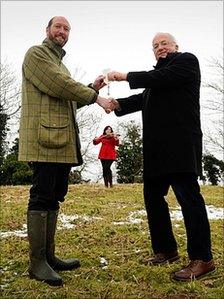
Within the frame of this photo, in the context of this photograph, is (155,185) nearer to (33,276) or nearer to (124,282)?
(124,282)

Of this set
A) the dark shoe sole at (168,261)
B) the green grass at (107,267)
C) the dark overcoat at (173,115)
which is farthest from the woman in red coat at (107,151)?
the dark overcoat at (173,115)

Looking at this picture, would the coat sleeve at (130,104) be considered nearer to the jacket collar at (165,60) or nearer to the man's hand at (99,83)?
the man's hand at (99,83)

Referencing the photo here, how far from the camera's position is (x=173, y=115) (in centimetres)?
362

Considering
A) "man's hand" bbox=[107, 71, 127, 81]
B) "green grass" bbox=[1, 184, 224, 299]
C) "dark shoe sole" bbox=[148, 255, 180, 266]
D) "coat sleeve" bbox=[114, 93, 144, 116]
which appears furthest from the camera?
"coat sleeve" bbox=[114, 93, 144, 116]

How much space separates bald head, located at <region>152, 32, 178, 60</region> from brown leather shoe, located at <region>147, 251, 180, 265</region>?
191 cm

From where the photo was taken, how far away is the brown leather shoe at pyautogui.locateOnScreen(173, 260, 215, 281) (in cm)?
342

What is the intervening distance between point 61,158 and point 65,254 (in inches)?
54.0

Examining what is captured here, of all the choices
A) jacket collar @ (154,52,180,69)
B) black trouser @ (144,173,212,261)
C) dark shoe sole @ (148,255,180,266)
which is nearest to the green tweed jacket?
jacket collar @ (154,52,180,69)

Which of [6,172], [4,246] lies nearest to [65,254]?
[4,246]

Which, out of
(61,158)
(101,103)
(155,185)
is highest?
(101,103)

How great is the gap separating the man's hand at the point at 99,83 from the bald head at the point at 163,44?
605 mm

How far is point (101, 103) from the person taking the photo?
3727 mm

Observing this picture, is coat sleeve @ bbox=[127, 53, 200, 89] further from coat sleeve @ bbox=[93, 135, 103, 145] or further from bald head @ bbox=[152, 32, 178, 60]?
coat sleeve @ bbox=[93, 135, 103, 145]

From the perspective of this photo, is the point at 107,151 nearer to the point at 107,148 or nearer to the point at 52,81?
the point at 107,148
